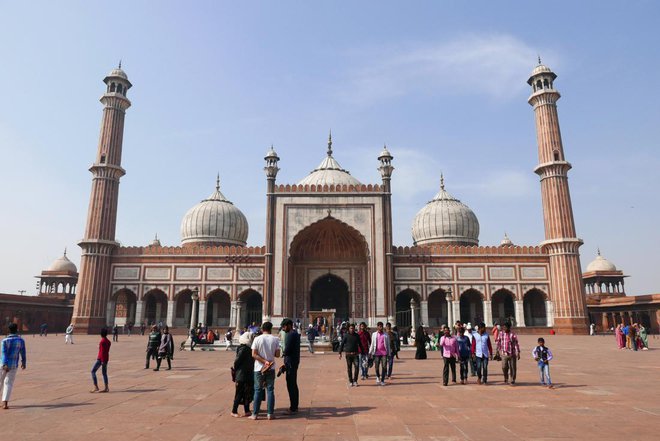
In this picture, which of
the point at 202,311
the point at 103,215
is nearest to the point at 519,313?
the point at 202,311

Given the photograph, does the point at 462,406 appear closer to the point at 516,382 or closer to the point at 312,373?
the point at 516,382

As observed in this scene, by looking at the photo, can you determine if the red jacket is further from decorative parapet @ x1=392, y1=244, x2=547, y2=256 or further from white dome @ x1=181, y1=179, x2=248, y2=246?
white dome @ x1=181, y1=179, x2=248, y2=246

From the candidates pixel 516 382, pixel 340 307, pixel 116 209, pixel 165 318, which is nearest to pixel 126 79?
pixel 116 209

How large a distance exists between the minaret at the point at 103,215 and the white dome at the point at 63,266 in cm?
1558

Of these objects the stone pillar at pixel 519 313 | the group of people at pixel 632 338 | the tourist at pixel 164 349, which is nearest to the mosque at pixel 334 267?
the stone pillar at pixel 519 313

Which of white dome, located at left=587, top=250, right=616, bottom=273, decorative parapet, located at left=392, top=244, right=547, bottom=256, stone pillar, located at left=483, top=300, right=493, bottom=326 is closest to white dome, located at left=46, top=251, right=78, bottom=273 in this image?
decorative parapet, located at left=392, top=244, right=547, bottom=256

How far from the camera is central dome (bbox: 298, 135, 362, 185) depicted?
1527 inches

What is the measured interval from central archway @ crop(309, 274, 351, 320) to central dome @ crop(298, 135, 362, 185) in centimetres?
843

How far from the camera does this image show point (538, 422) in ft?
18.9

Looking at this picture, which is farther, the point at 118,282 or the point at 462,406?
the point at 118,282

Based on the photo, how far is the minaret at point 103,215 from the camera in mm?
31969

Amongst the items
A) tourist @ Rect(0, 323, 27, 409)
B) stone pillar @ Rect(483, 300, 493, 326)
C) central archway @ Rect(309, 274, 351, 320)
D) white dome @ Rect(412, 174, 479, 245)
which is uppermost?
white dome @ Rect(412, 174, 479, 245)

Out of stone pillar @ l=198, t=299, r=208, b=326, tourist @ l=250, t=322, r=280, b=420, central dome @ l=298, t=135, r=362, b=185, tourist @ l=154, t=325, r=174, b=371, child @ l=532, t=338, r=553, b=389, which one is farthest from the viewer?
central dome @ l=298, t=135, r=362, b=185

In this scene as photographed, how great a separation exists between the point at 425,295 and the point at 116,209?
23.8 meters
